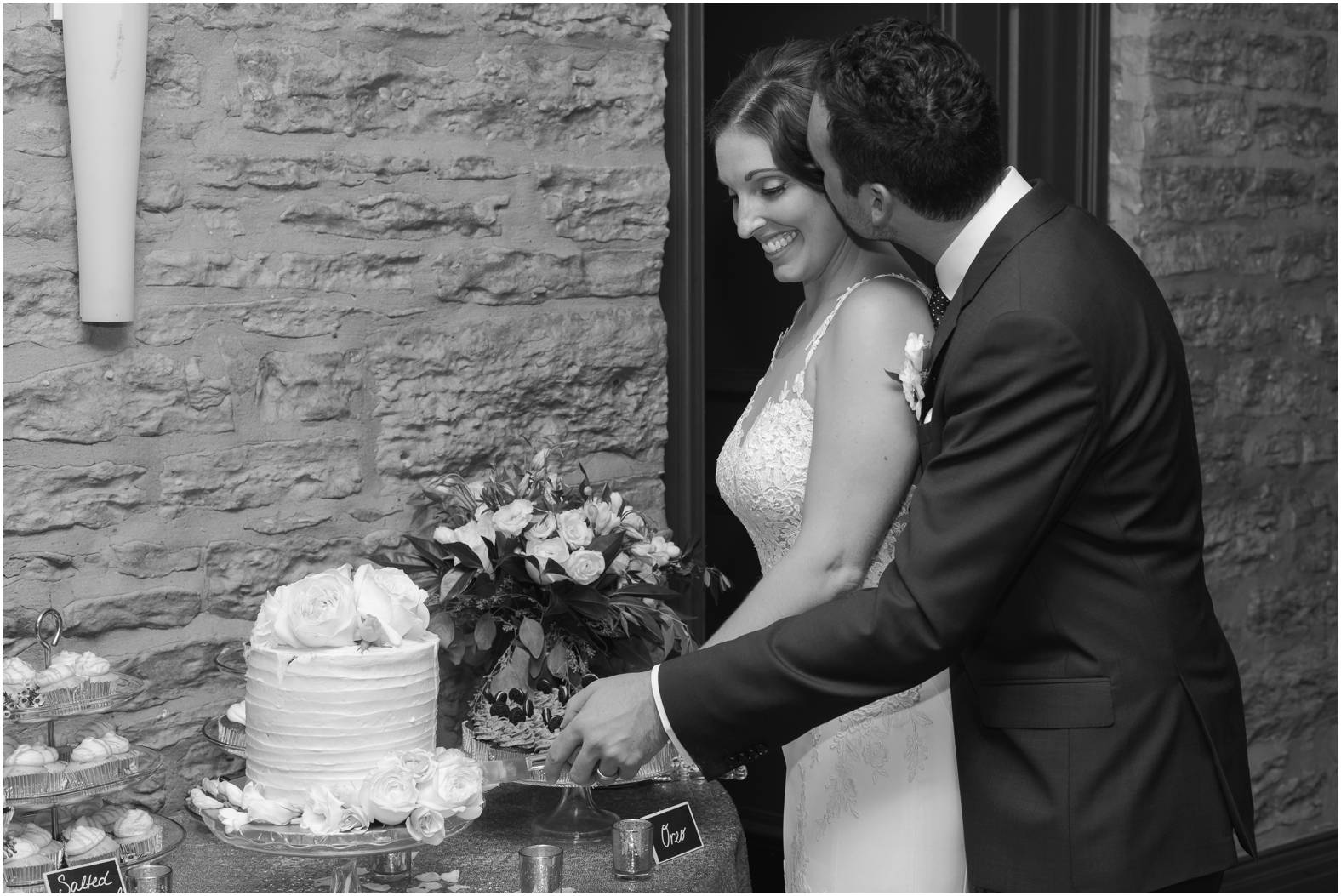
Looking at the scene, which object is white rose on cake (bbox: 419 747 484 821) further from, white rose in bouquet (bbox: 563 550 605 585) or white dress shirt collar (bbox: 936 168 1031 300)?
white dress shirt collar (bbox: 936 168 1031 300)

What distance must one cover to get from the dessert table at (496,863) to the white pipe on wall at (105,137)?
2.58 feet

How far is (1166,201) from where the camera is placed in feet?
11.2

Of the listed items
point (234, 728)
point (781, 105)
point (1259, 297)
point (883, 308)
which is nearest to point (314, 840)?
point (234, 728)

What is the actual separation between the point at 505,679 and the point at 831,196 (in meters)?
0.85

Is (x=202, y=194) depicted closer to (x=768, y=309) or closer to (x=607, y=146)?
(x=607, y=146)

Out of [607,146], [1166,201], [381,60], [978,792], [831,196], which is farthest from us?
[1166,201]

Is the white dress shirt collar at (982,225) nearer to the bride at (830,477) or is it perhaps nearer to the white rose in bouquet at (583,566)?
the bride at (830,477)

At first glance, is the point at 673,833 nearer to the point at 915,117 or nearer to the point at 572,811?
the point at 572,811

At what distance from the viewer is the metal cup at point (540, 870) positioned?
1816mm

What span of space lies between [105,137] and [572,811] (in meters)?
1.18

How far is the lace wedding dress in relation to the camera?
6.31 feet

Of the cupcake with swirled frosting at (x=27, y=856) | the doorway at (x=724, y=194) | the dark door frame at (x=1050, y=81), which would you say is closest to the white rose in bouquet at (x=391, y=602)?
the cupcake with swirled frosting at (x=27, y=856)

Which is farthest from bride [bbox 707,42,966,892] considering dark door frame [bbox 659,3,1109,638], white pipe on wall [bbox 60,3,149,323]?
dark door frame [bbox 659,3,1109,638]

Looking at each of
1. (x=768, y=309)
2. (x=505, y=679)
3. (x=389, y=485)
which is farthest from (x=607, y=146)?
(x=768, y=309)
